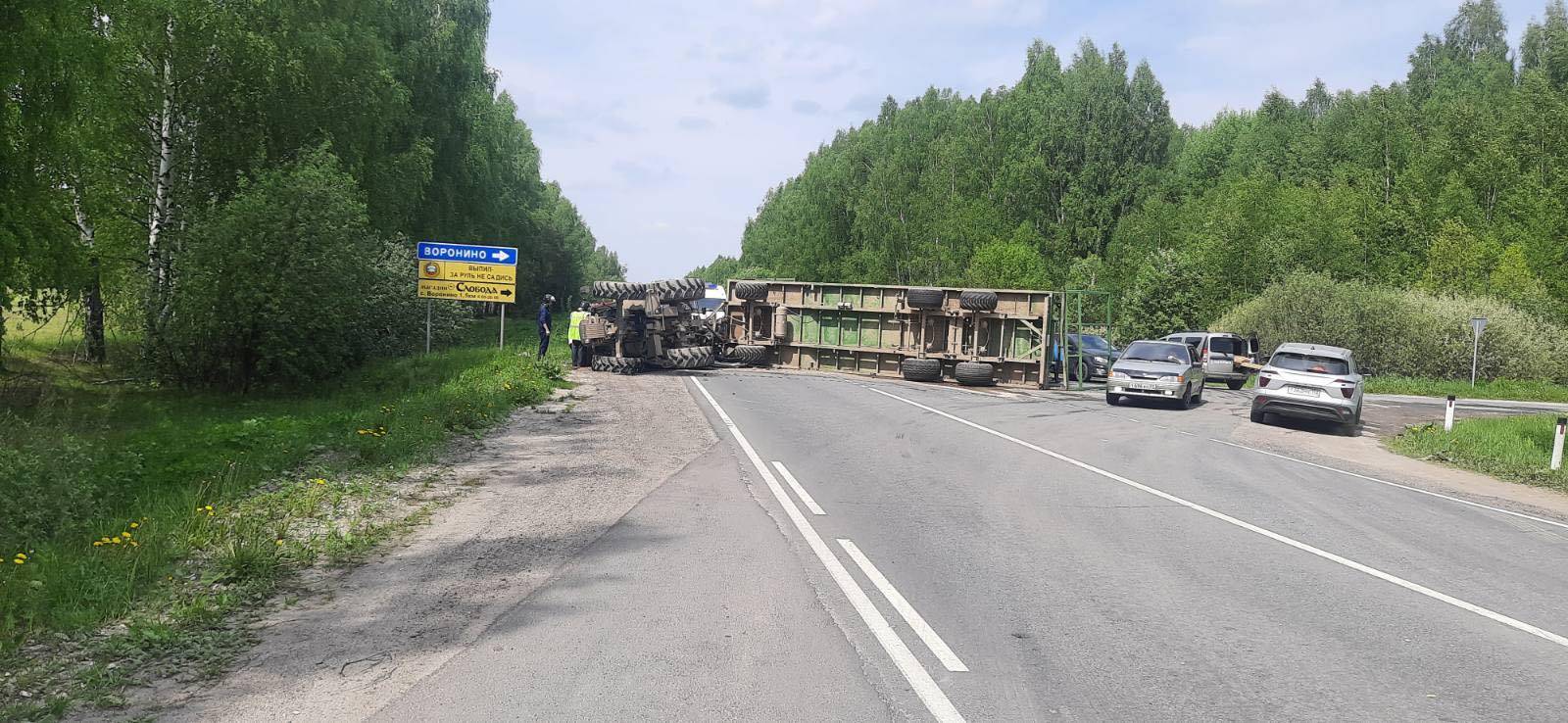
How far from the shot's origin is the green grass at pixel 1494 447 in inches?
590

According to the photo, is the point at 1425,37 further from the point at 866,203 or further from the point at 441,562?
the point at 441,562

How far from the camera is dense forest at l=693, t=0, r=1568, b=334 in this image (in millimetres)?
50812

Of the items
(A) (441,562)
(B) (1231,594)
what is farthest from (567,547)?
(B) (1231,594)

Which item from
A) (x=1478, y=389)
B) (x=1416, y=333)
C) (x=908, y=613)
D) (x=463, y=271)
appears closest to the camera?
(x=908, y=613)

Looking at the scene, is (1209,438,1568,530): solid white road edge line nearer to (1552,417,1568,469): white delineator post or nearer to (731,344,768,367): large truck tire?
(1552,417,1568,469): white delineator post

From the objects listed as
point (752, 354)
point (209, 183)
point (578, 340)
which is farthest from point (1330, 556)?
point (209, 183)

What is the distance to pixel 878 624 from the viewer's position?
579 cm

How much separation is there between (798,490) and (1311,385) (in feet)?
46.9

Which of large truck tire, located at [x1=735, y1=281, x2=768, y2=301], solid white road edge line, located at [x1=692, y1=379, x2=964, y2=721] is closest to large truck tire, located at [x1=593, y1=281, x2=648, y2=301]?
large truck tire, located at [x1=735, y1=281, x2=768, y2=301]

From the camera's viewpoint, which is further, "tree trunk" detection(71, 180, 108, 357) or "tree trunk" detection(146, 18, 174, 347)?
"tree trunk" detection(146, 18, 174, 347)

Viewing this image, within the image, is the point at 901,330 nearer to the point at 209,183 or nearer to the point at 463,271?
the point at 463,271

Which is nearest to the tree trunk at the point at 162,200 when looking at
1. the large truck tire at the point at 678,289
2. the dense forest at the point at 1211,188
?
the large truck tire at the point at 678,289

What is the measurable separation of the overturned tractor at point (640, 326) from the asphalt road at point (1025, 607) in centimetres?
1538

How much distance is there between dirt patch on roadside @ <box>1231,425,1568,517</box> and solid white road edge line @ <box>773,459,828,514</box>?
8880 millimetres
